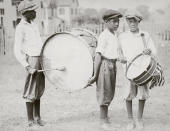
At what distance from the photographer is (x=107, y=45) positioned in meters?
6.26

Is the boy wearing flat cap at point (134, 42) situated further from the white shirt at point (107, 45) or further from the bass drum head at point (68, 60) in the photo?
the bass drum head at point (68, 60)

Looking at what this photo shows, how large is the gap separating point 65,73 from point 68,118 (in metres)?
1.23

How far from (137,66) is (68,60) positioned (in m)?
1.13

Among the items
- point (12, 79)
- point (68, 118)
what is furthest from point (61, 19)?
point (68, 118)

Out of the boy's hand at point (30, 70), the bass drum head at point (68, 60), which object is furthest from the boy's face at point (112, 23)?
the boy's hand at point (30, 70)

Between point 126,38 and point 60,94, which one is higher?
point 126,38

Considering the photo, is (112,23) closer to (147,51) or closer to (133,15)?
(133,15)

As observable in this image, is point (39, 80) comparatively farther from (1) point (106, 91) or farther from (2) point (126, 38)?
(2) point (126, 38)

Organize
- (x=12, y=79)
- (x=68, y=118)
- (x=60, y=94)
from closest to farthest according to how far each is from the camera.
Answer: (x=68, y=118), (x=60, y=94), (x=12, y=79)

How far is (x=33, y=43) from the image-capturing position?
20.9 feet

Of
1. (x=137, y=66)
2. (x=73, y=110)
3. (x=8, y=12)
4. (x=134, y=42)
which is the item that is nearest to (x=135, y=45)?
(x=134, y=42)

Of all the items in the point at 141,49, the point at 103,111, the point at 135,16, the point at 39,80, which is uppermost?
the point at 135,16

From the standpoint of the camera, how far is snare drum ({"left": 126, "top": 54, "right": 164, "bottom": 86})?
6.08 meters

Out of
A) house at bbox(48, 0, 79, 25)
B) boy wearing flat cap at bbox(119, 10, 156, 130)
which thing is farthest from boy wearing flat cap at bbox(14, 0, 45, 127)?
house at bbox(48, 0, 79, 25)
